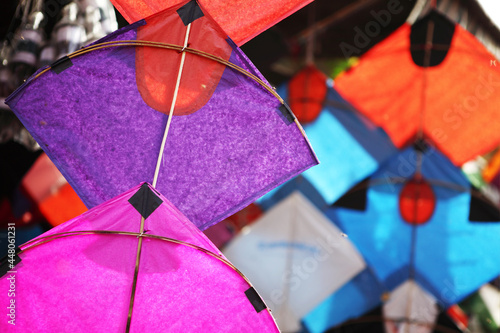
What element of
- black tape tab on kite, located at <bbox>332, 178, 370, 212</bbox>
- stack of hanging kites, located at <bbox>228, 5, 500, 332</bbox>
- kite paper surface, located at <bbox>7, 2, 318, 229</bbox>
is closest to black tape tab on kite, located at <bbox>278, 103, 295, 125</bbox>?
kite paper surface, located at <bbox>7, 2, 318, 229</bbox>

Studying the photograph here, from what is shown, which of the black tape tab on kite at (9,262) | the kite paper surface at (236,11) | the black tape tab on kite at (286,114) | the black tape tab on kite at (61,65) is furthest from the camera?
the kite paper surface at (236,11)

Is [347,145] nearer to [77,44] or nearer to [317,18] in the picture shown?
[317,18]

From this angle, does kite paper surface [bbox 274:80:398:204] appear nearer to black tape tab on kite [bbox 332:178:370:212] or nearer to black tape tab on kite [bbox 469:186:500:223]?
black tape tab on kite [bbox 332:178:370:212]

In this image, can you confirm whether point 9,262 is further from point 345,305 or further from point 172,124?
point 345,305

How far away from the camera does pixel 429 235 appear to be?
2.81 meters

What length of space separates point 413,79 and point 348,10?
0.52 metres

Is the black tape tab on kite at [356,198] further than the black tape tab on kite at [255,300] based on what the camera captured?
Yes

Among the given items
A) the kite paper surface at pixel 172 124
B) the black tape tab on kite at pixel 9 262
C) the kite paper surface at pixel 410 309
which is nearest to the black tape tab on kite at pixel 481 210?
the kite paper surface at pixel 410 309

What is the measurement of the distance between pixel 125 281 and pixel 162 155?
366 mm

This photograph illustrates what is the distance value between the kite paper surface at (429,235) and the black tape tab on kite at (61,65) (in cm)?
179

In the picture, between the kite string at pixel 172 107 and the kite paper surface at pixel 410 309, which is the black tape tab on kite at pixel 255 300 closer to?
the kite string at pixel 172 107

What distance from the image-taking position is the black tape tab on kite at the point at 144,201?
1.25 metres

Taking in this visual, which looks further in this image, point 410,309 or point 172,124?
point 410,309

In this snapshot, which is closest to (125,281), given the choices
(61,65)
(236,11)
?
(61,65)
